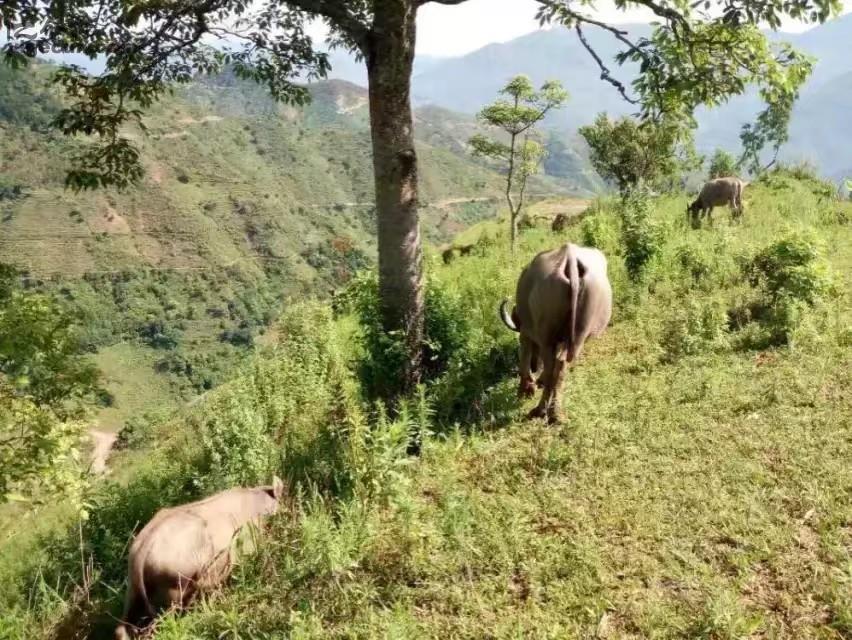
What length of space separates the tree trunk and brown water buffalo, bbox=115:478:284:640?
7.83ft

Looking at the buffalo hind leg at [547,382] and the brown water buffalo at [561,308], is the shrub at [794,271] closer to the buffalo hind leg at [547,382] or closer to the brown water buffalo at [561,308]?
the brown water buffalo at [561,308]

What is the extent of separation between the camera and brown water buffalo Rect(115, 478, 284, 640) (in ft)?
13.5

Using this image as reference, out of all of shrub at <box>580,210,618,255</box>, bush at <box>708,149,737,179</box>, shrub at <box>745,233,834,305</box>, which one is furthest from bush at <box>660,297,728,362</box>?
bush at <box>708,149,737,179</box>

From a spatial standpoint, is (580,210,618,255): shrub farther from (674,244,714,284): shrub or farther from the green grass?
the green grass

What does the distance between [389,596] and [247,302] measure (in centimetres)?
10767

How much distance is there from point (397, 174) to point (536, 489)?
3.03 metres

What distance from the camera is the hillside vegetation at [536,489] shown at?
11.9 feet

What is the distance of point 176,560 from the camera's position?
4.19 meters

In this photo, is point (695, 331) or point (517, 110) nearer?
point (695, 331)

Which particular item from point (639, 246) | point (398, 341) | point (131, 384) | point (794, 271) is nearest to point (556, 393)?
point (398, 341)

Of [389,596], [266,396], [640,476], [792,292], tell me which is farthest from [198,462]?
[792,292]

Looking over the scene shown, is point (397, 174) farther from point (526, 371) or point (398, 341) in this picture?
point (526, 371)

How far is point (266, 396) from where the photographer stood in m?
6.66

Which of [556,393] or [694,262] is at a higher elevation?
[694,262]
